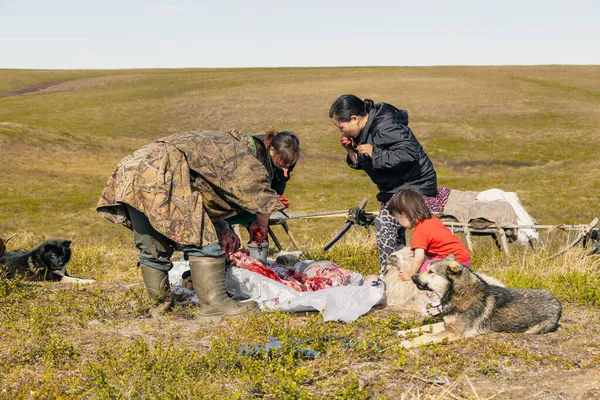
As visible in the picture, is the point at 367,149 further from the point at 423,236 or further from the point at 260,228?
the point at 260,228

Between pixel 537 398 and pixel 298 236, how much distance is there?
13.4 m

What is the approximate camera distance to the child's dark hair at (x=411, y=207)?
6.41m

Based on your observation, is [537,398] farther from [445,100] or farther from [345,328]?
[445,100]

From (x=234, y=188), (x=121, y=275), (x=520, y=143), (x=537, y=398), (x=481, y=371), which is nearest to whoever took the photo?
(x=537, y=398)

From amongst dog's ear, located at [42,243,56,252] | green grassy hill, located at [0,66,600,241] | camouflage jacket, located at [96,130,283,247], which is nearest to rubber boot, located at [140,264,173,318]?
camouflage jacket, located at [96,130,283,247]

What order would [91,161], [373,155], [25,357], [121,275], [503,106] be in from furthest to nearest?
[503,106]
[91,161]
[121,275]
[373,155]
[25,357]

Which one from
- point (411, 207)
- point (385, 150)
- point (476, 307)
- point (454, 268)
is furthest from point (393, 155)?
point (476, 307)

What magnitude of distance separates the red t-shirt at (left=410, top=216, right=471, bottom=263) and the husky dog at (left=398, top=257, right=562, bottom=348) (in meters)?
0.74

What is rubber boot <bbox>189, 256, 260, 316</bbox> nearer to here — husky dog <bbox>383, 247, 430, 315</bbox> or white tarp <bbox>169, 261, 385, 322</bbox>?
white tarp <bbox>169, 261, 385, 322</bbox>

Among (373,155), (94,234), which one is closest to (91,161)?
(94,234)

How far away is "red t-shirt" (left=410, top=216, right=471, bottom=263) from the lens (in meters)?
6.33

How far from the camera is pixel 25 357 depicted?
5.11m

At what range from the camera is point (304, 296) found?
22.2 feet

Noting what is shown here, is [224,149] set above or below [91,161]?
above
